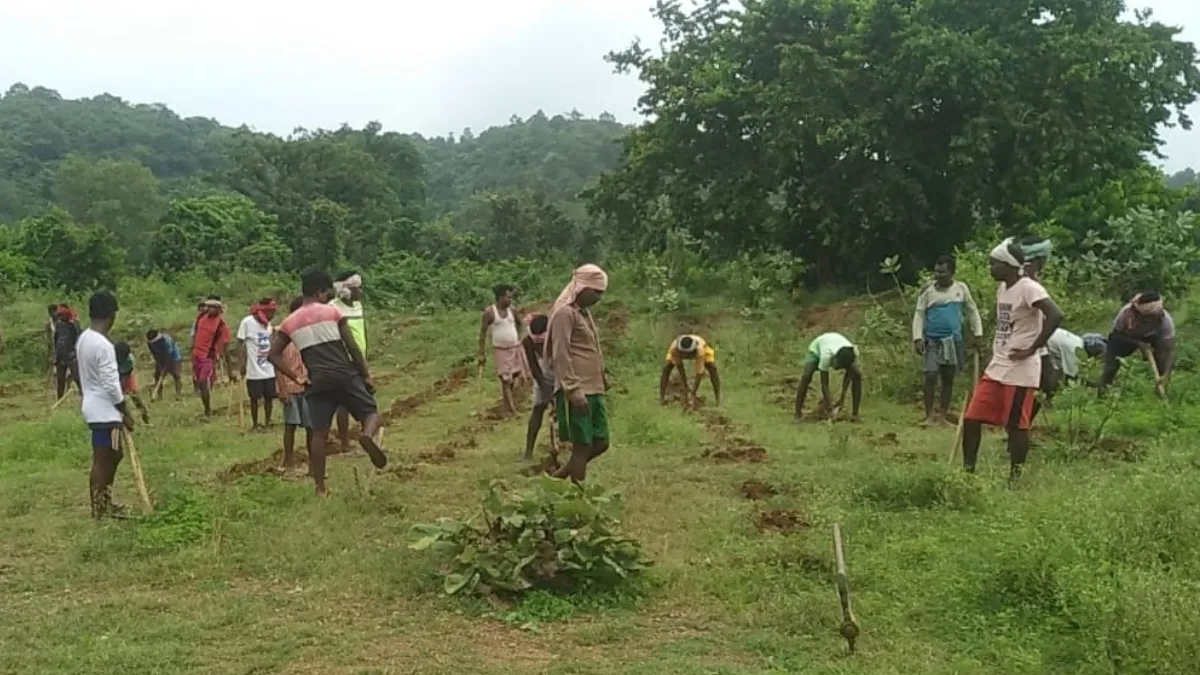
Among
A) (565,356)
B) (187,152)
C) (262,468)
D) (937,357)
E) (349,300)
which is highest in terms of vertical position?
(187,152)

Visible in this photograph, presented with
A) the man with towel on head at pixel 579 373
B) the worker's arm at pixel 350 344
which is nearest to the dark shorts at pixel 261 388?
the worker's arm at pixel 350 344

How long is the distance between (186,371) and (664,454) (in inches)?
546

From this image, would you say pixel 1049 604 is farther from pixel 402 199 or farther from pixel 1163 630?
pixel 402 199

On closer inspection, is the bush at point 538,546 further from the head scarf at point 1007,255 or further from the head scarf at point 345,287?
the head scarf at point 345,287

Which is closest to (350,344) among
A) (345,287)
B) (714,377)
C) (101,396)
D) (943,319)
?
(101,396)

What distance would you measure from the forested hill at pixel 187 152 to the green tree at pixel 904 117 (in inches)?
907

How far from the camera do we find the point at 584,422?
7312mm

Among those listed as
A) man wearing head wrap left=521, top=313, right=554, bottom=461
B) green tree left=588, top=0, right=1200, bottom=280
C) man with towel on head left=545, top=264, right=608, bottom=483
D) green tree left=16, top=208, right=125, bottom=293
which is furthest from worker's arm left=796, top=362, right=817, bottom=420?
green tree left=16, top=208, right=125, bottom=293

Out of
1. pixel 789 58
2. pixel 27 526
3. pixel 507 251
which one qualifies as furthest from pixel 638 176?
pixel 27 526

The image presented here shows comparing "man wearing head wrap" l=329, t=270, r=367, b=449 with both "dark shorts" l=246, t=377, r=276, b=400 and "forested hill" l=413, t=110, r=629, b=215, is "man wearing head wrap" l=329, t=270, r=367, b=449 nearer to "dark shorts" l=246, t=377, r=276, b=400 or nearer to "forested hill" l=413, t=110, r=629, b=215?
"dark shorts" l=246, t=377, r=276, b=400

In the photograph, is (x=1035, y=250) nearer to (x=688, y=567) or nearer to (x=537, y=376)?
(x=688, y=567)

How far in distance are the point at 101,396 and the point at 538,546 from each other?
3512mm

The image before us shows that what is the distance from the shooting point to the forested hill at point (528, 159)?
6888 cm

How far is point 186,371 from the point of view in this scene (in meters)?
21.4
